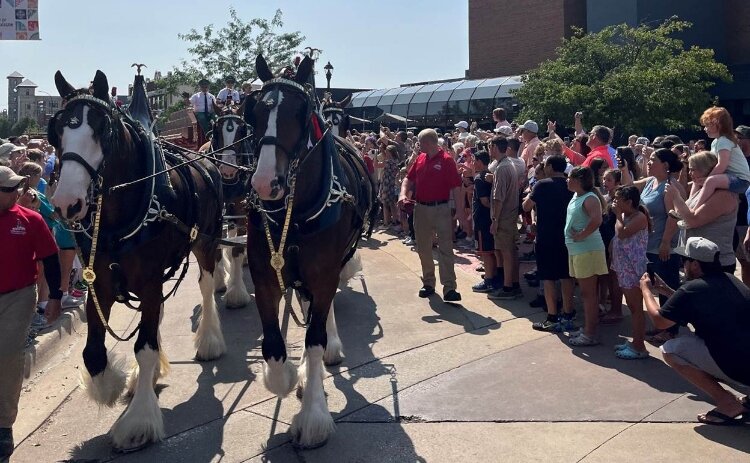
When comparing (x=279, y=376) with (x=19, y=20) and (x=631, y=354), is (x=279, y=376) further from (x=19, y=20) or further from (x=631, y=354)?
(x=19, y=20)

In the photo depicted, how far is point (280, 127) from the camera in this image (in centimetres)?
437

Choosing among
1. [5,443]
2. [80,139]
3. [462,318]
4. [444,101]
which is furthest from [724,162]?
[444,101]

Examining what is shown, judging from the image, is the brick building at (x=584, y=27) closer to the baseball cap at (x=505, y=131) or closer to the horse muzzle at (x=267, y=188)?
the baseball cap at (x=505, y=131)

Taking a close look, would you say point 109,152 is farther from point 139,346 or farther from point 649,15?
point 649,15

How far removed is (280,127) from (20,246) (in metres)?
1.86

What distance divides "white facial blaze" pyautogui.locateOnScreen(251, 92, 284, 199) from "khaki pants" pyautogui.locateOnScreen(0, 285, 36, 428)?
1.76m

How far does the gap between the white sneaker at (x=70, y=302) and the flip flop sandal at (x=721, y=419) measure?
665 centimetres

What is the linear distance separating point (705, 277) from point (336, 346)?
10.3 feet

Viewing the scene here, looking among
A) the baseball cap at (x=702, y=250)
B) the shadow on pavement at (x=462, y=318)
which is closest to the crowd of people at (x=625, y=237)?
the baseball cap at (x=702, y=250)

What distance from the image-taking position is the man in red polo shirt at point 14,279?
4.27 metres

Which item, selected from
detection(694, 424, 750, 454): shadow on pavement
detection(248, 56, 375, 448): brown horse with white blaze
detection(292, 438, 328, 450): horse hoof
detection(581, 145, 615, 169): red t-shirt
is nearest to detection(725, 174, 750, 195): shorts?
detection(581, 145, 615, 169): red t-shirt

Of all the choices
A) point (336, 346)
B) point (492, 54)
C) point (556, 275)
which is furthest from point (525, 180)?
point (492, 54)

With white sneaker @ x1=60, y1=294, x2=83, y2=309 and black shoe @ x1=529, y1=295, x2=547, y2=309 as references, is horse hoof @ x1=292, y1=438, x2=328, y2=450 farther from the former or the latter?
white sneaker @ x1=60, y1=294, x2=83, y2=309

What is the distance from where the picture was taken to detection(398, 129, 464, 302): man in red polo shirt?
830cm
